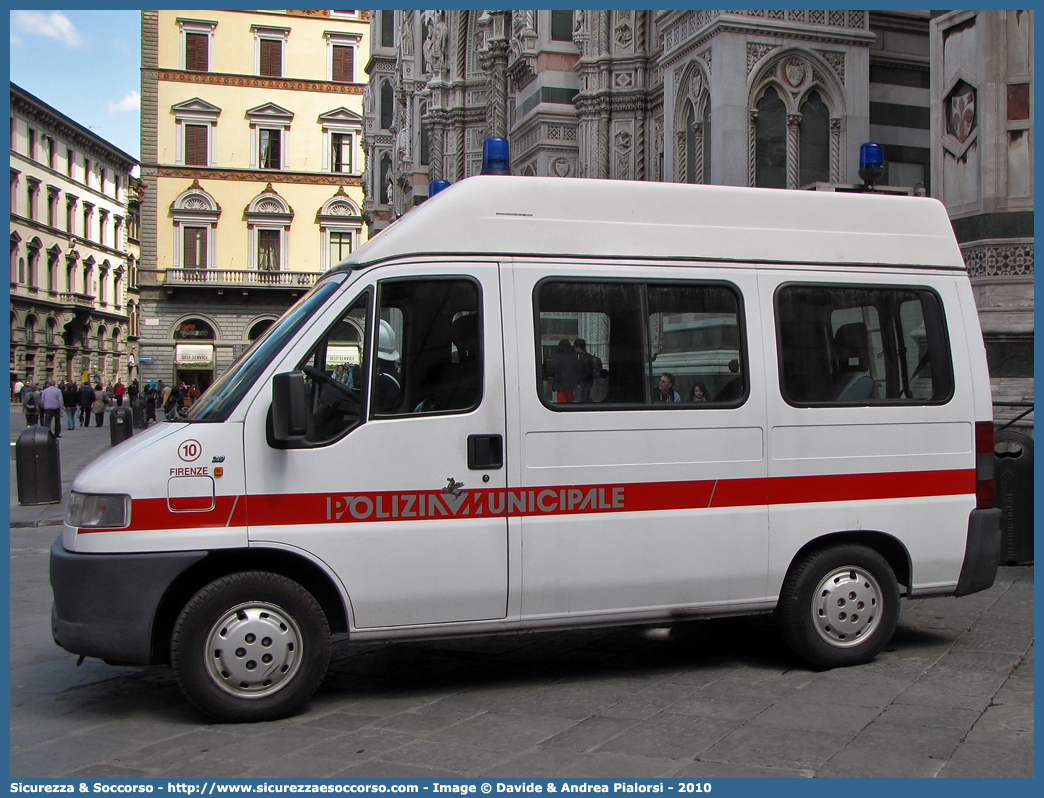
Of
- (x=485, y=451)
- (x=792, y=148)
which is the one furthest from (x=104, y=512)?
(x=792, y=148)

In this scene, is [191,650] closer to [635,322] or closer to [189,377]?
[635,322]

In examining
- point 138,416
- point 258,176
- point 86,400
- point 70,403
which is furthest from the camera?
point 258,176

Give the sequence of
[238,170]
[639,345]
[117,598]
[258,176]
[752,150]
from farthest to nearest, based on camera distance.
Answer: [258,176] → [238,170] → [752,150] → [639,345] → [117,598]

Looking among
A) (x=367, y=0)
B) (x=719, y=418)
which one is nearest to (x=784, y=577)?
(x=719, y=418)

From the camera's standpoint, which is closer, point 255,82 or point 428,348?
point 428,348

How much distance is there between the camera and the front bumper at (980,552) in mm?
5918

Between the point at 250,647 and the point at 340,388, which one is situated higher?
the point at 340,388

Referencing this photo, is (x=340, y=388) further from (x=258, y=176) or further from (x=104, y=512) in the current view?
(x=258, y=176)

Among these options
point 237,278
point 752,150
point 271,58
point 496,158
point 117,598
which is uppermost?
point 271,58

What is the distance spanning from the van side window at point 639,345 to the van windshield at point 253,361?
1083 millimetres

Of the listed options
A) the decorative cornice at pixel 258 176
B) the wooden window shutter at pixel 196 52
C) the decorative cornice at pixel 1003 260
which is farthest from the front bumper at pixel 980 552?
the wooden window shutter at pixel 196 52

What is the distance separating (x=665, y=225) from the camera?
5.54 m

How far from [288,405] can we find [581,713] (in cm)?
197

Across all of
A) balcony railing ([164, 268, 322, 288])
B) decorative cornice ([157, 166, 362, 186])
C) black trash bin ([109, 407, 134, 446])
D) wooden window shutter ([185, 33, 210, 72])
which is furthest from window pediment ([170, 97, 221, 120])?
black trash bin ([109, 407, 134, 446])
